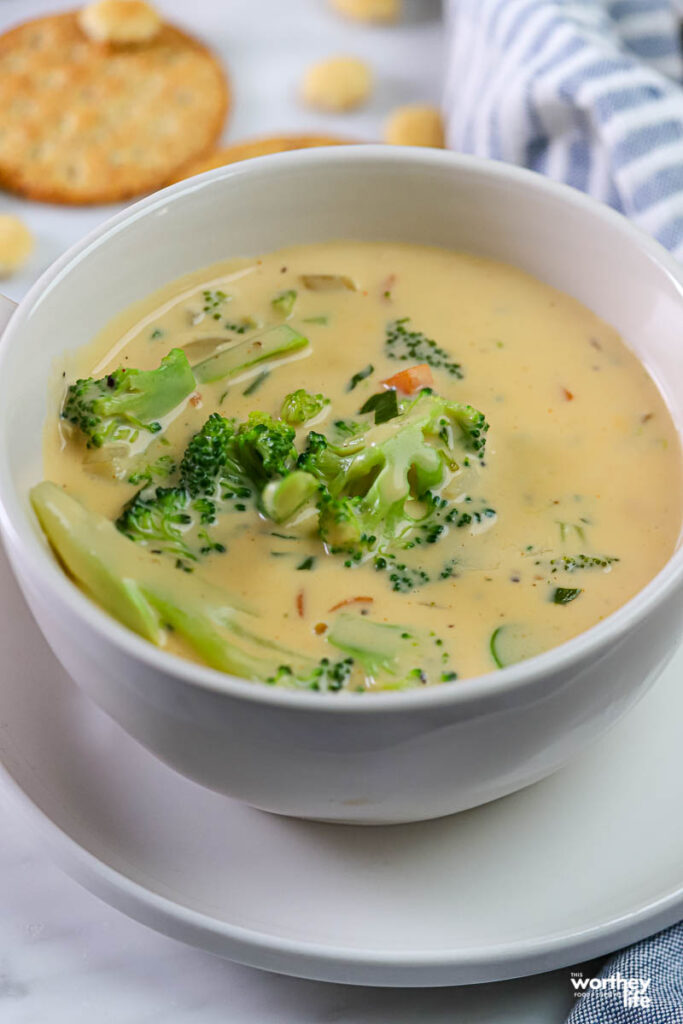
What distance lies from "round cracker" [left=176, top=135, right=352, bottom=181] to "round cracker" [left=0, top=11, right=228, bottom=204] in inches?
1.7

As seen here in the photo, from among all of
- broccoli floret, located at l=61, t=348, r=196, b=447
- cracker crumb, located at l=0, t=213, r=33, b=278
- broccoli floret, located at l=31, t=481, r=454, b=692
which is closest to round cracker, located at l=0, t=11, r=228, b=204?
cracker crumb, located at l=0, t=213, r=33, b=278

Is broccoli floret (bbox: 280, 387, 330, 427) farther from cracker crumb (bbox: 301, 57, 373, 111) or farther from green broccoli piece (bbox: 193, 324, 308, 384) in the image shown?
cracker crumb (bbox: 301, 57, 373, 111)

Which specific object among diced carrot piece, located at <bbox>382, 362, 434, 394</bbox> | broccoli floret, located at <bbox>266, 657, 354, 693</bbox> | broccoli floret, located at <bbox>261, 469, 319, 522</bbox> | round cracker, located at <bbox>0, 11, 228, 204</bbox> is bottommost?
round cracker, located at <bbox>0, 11, 228, 204</bbox>

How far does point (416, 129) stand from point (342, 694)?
2.18 metres

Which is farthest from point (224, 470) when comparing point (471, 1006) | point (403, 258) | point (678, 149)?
point (678, 149)

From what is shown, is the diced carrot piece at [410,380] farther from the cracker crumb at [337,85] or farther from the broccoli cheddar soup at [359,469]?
the cracker crumb at [337,85]

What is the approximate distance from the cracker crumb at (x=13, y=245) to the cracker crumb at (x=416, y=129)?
0.94 metres

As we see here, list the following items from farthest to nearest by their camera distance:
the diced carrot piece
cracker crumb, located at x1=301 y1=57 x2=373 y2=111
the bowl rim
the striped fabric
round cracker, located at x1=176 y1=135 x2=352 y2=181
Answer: cracker crumb, located at x1=301 y1=57 x2=373 y2=111 < round cracker, located at x1=176 y1=135 x2=352 y2=181 < the striped fabric < the diced carrot piece < the bowl rim

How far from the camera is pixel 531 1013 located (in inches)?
67.2

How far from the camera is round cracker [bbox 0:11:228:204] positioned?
313 cm

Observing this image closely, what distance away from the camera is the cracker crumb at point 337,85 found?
3.30 metres

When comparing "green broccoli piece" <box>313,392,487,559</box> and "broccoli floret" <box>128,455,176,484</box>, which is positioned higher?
"green broccoli piece" <box>313,392,487,559</box>

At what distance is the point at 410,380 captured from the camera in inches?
77.0

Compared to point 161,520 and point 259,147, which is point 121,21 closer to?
point 259,147
